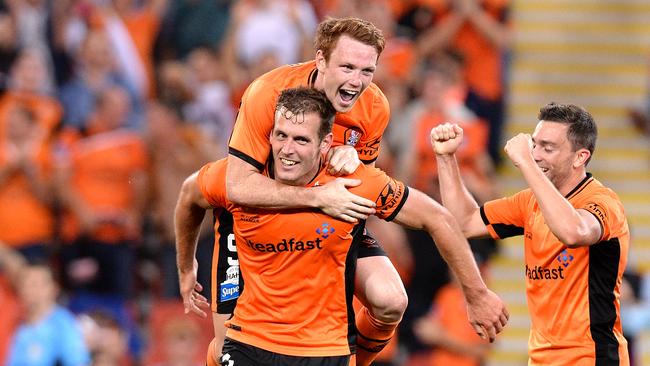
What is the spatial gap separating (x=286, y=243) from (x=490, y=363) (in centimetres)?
555

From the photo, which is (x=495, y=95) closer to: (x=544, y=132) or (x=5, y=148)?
(x=5, y=148)

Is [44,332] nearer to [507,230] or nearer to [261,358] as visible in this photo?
[261,358]

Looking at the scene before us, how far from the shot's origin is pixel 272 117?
6348 millimetres

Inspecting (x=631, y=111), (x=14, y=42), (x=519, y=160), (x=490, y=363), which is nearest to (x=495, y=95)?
(x=631, y=111)

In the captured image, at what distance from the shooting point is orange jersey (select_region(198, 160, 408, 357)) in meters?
6.12

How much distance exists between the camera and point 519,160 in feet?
19.6

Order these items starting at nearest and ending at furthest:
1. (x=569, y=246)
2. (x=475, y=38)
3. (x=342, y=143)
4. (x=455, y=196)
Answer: (x=569, y=246), (x=455, y=196), (x=342, y=143), (x=475, y=38)

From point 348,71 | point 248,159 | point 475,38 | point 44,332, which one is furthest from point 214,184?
point 475,38

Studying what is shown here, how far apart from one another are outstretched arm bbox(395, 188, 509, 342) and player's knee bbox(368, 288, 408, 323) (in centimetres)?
36

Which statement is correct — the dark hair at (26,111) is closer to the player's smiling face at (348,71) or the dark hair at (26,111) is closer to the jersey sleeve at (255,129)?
the jersey sleeve at (255,129)

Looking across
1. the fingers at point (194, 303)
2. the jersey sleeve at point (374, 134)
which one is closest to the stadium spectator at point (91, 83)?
the fingers at point (194, 303)

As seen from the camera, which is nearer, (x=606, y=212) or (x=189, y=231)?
(x=606, y=212)

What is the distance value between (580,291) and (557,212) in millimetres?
450

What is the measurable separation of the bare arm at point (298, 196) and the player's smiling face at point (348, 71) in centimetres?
49
